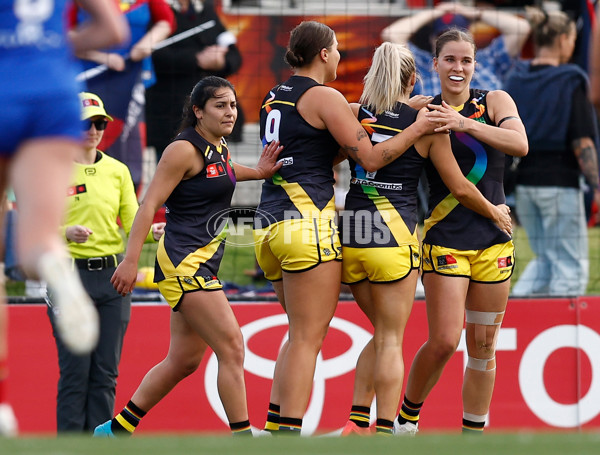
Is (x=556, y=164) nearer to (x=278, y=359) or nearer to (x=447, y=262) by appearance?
(x=447, y=262)

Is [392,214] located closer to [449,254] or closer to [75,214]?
[449,254]

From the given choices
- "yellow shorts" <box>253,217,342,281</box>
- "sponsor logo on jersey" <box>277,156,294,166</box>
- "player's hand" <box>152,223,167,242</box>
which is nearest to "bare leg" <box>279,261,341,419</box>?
"yellow shorts" <box>253,217,342,281</box>

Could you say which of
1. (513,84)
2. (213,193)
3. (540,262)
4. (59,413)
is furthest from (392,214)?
(513,84)

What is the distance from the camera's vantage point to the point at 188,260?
5598 millimetres

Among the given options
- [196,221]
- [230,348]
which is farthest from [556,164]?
[230,348]

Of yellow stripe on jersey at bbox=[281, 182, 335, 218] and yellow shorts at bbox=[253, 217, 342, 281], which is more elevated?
yellow stripe on jersey at bbox=[281, 182, 335, 218]

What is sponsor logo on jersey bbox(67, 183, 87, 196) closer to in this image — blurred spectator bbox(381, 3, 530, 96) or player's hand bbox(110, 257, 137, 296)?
player's hand bbox(110, 257, 137, 296)

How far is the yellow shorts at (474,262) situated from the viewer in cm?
569

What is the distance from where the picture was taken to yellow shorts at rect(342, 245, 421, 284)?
5.42 m

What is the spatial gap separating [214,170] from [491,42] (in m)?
5.39

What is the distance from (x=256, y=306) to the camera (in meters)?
7.13

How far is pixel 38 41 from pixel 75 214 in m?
3.32

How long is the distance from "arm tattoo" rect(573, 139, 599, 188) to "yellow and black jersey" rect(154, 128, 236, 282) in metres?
4.19

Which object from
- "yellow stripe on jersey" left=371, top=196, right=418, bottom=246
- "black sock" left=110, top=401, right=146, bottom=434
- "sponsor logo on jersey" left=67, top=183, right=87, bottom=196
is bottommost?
"black sock" left=110, top=401, right=146, bottom=434
